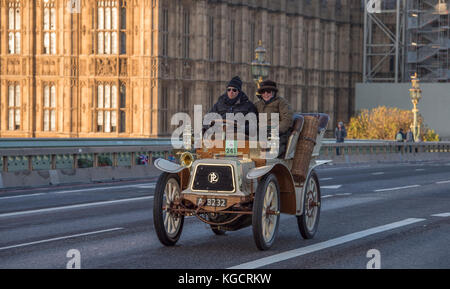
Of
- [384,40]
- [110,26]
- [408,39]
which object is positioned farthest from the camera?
[384,40]

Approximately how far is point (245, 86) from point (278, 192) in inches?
1921

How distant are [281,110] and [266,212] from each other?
65.5 inches

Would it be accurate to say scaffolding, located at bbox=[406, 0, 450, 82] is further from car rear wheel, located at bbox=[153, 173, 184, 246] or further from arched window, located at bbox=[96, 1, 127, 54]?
car rear wheel, located at bbox=[153, 173, 184, 246]

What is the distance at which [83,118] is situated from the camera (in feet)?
173

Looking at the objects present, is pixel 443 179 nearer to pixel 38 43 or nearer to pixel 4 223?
pixel 4 223

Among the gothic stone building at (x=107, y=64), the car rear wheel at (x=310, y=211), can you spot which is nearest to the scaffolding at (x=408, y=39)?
the gothic stone building at (x=107, y=64)

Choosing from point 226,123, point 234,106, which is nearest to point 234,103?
point 234,106

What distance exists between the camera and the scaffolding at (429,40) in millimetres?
73500

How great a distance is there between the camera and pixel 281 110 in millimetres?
12875

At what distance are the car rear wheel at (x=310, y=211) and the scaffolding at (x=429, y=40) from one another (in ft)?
202

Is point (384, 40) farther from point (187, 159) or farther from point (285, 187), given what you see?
point (187, 159)

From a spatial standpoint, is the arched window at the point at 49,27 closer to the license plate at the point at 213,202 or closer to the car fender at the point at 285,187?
the car fender at the point at 285,187
